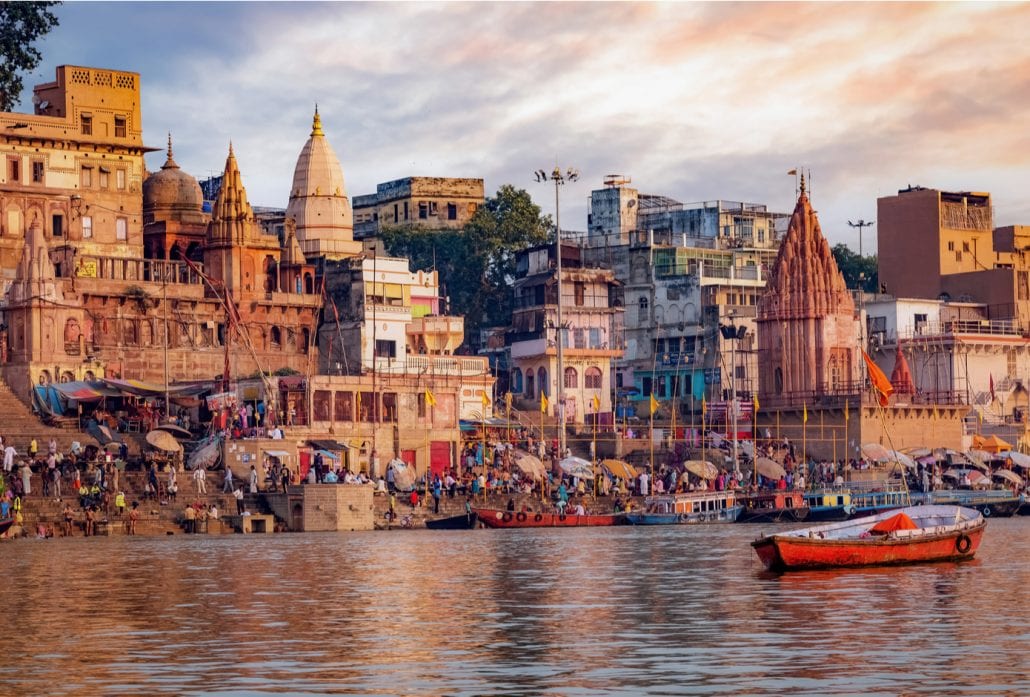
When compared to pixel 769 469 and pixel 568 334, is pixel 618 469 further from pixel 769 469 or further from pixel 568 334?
pixel 568 334

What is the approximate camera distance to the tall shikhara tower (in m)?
89.3

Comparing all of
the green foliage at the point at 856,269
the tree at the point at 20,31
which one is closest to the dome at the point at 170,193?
the tree at the point at 20,31

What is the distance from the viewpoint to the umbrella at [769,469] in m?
77.2

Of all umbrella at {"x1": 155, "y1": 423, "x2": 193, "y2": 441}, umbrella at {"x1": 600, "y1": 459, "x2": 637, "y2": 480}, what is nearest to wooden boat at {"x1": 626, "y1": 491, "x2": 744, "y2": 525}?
umbrella at {"x1": 600, "y1": 459, "x2": 637, "y2": 480}

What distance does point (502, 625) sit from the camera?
103ft

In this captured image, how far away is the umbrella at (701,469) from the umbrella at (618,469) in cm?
208

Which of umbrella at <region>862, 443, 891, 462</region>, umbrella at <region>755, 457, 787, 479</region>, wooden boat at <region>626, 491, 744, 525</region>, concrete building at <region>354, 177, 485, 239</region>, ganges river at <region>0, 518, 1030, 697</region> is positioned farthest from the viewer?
concrete building at <region>354, 177, 485, 239</region>

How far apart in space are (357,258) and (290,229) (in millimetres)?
2994

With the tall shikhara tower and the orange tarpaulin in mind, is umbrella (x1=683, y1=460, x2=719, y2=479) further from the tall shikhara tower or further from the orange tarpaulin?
the orange tarpaulin

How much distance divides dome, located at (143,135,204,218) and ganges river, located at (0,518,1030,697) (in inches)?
1478

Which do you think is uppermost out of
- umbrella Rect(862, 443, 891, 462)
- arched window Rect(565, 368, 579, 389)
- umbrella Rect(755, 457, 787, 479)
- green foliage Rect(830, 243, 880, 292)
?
green foliage Rect(830, 243, 880, 292)

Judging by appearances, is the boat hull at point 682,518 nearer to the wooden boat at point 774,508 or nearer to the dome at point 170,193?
the wooden boat at point 774,508

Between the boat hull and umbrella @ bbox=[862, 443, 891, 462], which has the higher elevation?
umbrella @ bbox=[862, 443, 891, 462]

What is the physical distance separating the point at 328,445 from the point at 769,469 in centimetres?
1761
